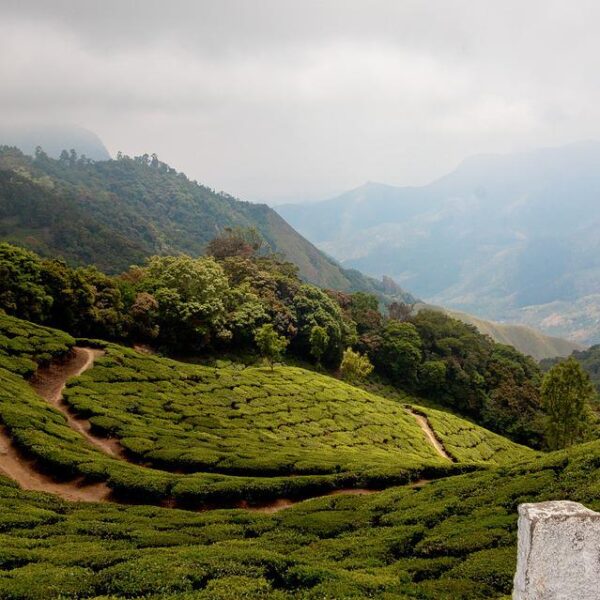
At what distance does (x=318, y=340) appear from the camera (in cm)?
7138

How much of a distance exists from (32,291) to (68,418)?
20005mm

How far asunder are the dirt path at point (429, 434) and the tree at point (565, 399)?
11.0 m

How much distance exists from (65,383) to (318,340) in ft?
131

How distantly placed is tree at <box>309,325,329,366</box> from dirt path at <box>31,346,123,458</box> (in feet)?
108

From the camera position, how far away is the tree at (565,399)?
46812 millimetres

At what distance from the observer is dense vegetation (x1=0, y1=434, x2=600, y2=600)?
1189cm

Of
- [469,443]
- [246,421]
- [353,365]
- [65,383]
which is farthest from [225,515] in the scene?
[353,365]

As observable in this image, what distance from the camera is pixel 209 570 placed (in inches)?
496

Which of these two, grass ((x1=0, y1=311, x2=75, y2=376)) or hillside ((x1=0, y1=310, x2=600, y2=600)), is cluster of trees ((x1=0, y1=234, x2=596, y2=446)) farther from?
hillside ((x1=0, y1=310, x2=600, y2=600))

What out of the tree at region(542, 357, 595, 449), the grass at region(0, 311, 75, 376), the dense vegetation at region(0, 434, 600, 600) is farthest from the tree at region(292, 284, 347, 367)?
the dense vegetation at region(0, 434, 600, 600)

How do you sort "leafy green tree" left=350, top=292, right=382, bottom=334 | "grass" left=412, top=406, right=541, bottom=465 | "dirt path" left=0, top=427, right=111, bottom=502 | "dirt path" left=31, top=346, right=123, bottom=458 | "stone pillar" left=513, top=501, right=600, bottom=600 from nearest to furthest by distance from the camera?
"stone pillar" left=513, top=501, right=600, bottom=600
"dirt path" left=0, top=427, right=111, bottom=502
"dirt path" left=31, top=346, right=123, bottom=458
"grass" left=412, top=406, right=541, bottom=465
"leafy green tree" left=350, top=292, right=382, bottom=334

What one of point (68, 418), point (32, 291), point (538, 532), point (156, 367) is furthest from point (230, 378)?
point (538, 532)

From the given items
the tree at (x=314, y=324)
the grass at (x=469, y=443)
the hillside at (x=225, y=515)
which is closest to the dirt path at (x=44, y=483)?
the hillside at (x=225, y=515)

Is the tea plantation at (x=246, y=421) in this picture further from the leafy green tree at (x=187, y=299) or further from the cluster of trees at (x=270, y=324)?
the leafy green tree at (x=187, y=299)
